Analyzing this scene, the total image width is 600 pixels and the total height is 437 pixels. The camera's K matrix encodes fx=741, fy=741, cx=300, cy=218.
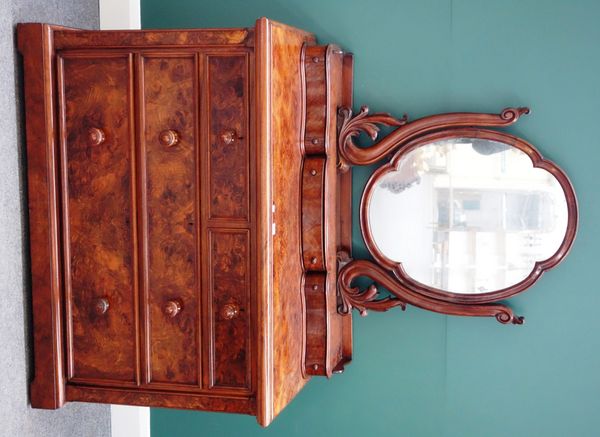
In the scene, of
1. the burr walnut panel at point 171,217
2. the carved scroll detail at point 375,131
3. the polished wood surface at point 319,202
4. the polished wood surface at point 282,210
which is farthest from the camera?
the carved scroll detail at point 375,131

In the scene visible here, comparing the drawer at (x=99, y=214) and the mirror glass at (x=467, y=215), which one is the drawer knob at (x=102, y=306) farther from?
the mirror glass at (x=467, y=215)

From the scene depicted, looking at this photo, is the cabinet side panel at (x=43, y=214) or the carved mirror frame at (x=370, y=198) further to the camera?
the carved mirror frame at (x=370, y=198)

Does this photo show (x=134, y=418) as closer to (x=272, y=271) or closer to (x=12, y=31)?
(x=272, y=271)

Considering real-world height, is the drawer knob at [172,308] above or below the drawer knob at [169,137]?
below

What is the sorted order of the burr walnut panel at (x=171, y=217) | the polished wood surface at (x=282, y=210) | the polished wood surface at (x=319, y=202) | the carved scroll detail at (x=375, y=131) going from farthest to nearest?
the carved scroll detail at (x=375, y=131)
the polished wood surface at (x=319, y=202)
the burr walnut panel at (x=171, y=217)
the polished wood surface at (x=282, y=210)

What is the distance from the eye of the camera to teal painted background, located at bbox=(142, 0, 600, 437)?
2719mm

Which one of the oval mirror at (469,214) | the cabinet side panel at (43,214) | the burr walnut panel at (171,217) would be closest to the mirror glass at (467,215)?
the oval mirror at (469,214)

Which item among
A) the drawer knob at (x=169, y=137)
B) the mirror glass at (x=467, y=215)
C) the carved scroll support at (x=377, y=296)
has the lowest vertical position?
the carved scroll support at (x=377, y=296)

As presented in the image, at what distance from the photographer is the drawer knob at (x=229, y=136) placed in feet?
7.88

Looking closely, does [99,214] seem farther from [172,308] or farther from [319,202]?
[319,202]

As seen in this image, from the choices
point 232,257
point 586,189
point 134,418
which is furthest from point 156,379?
point 586,189

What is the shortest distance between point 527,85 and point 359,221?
804 millimetres

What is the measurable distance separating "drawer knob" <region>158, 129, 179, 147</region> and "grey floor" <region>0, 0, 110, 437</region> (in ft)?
1.79

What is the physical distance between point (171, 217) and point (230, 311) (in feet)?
1.24
